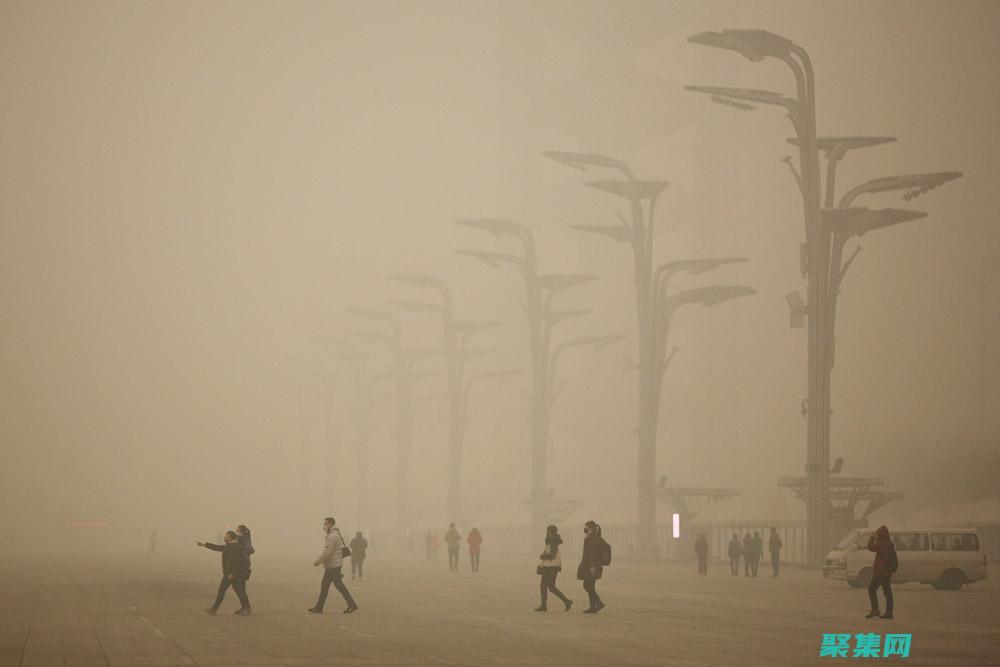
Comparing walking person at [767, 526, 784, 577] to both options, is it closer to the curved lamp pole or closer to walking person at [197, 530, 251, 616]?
the curved lamp pole

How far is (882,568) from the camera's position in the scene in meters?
27.9

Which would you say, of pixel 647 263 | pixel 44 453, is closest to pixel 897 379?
pixel 647 263

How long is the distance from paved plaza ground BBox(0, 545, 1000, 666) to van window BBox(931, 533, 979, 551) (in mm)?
1432

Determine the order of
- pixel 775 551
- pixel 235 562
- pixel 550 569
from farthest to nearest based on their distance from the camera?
pixel 775 551 → pixel 550 569 → pixel 235 562

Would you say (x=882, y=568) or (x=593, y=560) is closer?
(x=882, y=568)

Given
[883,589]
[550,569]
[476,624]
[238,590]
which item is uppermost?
[550,569]

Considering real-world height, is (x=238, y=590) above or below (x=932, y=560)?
below

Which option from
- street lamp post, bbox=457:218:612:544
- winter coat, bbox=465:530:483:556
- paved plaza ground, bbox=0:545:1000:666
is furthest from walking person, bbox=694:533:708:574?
street lamp post, bbox=457:218:612:544

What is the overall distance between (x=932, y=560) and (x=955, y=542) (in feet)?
2.49

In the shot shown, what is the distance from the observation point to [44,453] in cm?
19438

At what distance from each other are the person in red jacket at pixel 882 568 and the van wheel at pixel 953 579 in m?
12.1

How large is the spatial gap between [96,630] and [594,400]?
11085 centimetres

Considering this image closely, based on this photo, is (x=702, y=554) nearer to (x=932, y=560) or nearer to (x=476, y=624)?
(x=932, y=560)

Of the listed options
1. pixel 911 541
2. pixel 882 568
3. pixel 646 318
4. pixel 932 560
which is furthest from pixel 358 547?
pixel 882 568
